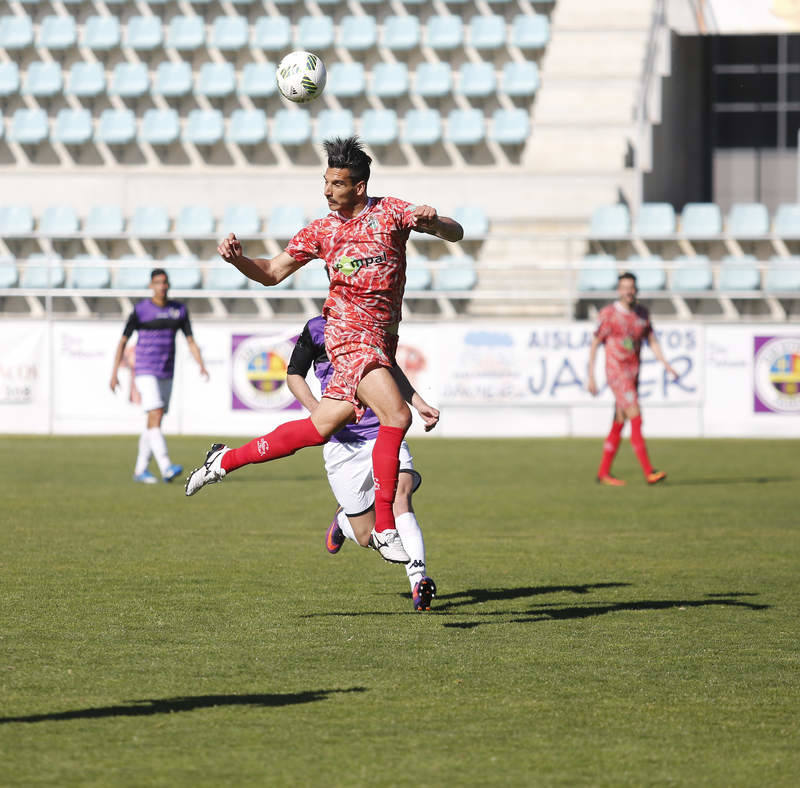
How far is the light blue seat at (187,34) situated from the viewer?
29.1 metres

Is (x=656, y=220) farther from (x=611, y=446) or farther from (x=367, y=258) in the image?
(x=367, y=258)

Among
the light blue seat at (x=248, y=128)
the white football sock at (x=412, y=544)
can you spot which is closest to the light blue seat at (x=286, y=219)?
the light blue seat at (x=248, y=128)

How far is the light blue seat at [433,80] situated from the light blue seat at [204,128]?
3915 millimetres

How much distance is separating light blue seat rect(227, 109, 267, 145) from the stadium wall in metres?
7.36

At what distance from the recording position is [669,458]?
18.5m

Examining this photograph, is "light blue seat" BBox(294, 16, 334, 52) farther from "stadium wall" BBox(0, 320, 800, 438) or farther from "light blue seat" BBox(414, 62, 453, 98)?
"stadium wall" BBox(0, 320, 800, 438)

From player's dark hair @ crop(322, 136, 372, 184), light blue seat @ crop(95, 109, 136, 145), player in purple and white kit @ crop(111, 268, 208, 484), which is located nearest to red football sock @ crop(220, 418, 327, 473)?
A: player's dark hair @ crop(322, 136, 372, 184)

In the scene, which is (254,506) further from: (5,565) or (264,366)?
(264,366)

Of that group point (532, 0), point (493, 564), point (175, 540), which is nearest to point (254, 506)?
point (175, 540)

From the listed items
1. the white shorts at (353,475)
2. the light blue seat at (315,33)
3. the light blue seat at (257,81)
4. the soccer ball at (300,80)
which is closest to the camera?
the white shorts at (353,475)

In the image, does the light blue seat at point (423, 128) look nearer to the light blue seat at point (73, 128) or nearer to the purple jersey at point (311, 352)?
the light blue seat at point (73, 128)

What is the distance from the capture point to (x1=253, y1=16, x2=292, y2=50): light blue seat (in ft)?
94.7

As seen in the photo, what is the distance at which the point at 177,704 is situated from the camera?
16.0 ft

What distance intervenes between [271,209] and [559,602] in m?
20.3
